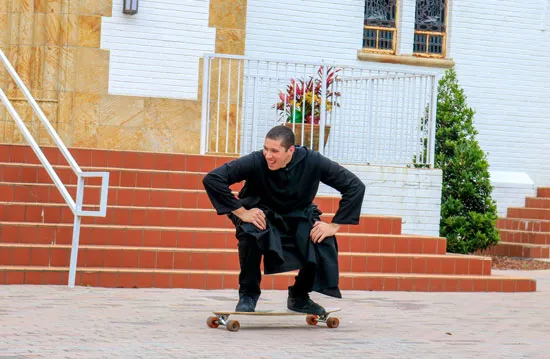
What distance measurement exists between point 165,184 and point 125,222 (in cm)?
107

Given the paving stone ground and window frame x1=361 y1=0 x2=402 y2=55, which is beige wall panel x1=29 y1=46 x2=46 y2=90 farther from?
window frame x1=361 y1=0 x2=402 y2=55

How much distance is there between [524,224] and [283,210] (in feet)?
32.1

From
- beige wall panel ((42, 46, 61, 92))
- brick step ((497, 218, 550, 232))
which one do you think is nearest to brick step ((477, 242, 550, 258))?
brick step ((497, 218, 550, 232))

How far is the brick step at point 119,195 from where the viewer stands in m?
11.6

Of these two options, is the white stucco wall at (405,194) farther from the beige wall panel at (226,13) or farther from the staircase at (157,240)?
the beige wall panel at (226,13)

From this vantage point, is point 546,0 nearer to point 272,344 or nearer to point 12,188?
point 12,188

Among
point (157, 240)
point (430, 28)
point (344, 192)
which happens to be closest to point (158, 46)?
point (157, 240)

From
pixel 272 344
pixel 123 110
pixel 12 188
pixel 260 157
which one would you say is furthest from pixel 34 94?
pixel 272 344

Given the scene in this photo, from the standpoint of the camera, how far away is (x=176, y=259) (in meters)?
10.8

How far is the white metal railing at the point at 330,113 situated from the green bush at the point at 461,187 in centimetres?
50

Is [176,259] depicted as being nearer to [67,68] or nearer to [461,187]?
[67,68]

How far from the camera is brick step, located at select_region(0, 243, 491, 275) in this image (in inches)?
409

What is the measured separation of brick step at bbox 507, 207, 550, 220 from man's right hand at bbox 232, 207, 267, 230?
10.2m

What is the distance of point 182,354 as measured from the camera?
6598 millimetres
